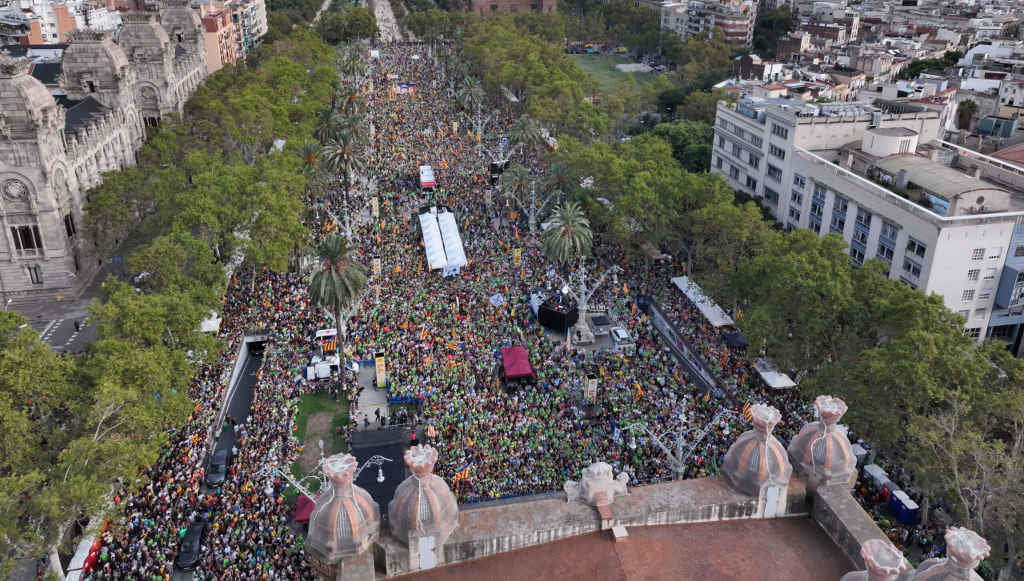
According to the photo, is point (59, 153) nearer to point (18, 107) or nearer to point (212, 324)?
point (18, 107)

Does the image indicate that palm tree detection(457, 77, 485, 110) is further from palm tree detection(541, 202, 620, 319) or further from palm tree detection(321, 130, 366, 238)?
palm tree detection(541, 202, 620, 319)

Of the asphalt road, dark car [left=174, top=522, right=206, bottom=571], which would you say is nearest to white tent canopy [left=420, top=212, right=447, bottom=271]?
the asphalt road

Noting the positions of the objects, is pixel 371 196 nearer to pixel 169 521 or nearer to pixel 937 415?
pixel 169 521

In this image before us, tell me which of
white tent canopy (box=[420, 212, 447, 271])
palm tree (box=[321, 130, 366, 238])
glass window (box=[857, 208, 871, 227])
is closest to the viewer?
glass window (box=[857, 208, 871, 227])

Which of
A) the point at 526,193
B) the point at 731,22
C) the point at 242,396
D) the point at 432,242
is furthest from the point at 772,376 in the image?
the point at 731,22

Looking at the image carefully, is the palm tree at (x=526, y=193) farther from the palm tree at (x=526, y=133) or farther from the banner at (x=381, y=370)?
the banner at (x=381, y=370)

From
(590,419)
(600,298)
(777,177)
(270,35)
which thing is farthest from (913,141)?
(270,35)

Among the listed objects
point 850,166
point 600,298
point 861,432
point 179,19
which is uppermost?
point 179,19

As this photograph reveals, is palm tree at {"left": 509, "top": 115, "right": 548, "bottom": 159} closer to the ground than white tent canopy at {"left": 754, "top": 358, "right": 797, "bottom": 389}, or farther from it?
farther from it
